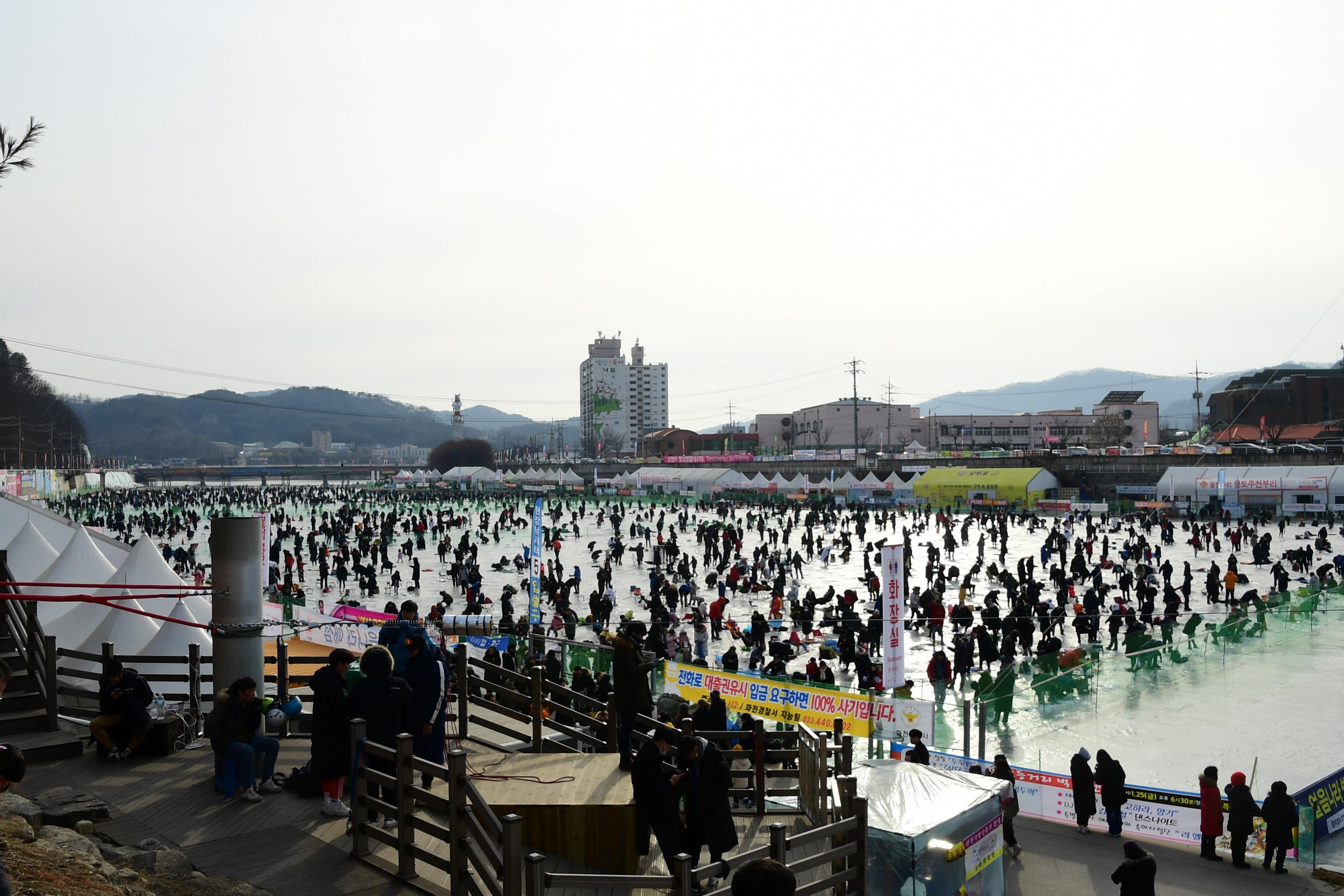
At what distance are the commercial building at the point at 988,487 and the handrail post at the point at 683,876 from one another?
51657 millimetres

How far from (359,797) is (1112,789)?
317 inches

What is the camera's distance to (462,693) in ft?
24.8

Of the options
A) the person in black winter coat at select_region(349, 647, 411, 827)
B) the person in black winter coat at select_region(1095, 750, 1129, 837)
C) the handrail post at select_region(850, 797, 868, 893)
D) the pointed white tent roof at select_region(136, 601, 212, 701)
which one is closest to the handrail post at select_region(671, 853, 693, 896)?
the handrail post at select_region(850, 797, 868, 893)

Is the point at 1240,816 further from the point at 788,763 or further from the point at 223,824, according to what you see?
the point at 223,824

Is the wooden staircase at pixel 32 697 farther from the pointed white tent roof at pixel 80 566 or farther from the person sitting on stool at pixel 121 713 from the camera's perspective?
the pointed white tent roof at pixel 80 566

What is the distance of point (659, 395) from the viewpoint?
197 meters

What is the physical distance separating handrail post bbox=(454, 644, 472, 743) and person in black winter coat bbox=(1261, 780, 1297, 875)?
7692 mm

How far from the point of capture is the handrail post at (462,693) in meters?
7.52

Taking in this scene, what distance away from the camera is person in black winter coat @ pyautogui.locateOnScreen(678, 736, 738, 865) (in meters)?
5.09

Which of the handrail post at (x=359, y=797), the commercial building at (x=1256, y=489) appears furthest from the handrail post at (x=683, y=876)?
the commercial building at (x=1256, y=489)


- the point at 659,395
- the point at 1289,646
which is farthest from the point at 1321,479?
the point at 659,395

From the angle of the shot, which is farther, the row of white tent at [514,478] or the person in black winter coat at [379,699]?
the row of white tent at [514,478]

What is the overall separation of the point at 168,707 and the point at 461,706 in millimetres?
2897

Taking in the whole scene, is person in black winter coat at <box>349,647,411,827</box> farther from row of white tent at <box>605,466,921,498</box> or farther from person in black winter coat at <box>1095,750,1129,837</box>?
row of white tent at <box>605,466,921,498</box>
